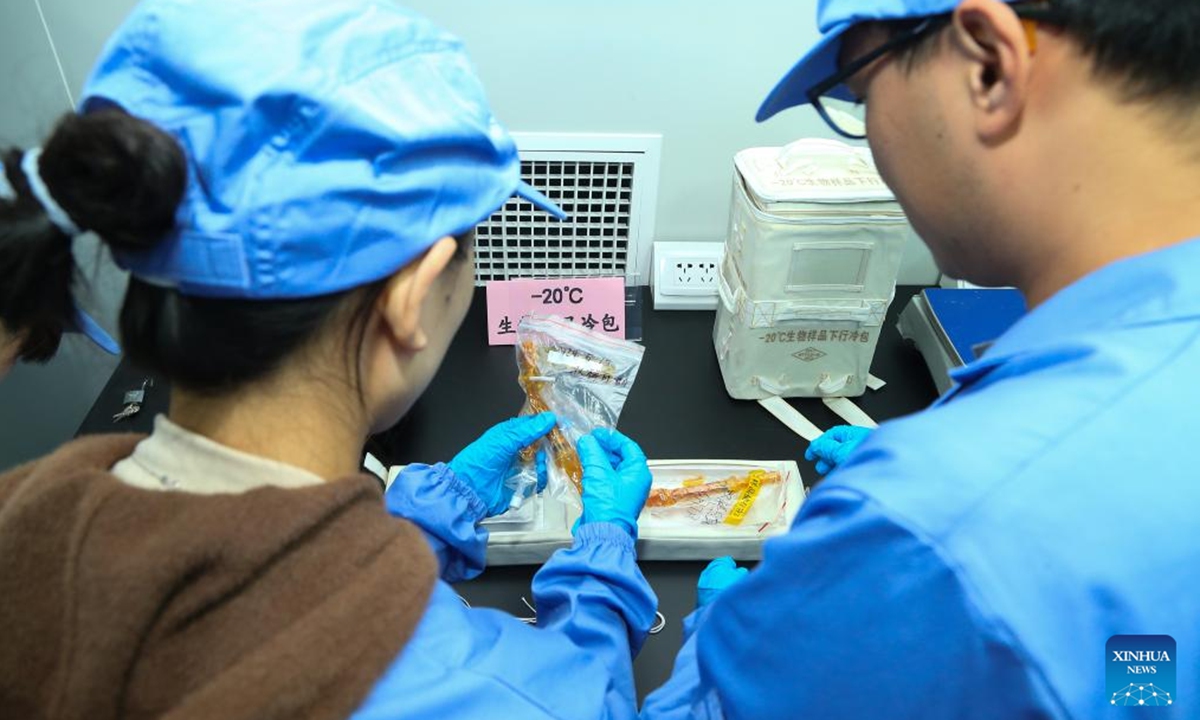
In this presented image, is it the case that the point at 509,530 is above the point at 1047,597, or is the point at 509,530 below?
below

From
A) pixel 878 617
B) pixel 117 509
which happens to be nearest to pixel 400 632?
pixel 117 509

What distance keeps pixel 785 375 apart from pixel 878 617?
630 mm

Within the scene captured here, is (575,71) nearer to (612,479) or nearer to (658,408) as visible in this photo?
(658,408)

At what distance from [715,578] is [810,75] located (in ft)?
1.84

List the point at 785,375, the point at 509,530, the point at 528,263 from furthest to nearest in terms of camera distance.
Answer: the point at 528,263 → the point at 785,375 → the point at 509,530

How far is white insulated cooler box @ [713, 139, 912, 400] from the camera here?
932mm

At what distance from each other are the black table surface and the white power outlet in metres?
0.05

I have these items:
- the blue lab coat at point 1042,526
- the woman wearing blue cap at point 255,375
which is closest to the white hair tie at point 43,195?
the woman wearing blue cap at point 255,375

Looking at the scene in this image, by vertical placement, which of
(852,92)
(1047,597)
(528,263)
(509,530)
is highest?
(852,92)

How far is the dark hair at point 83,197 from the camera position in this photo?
0.38 metres

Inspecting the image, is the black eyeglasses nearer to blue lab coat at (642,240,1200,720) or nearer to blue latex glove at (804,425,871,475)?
blue lab coat at (642,240,1200,720)

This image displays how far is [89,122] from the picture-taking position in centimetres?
38

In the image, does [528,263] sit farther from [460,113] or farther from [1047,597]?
[1047,597]

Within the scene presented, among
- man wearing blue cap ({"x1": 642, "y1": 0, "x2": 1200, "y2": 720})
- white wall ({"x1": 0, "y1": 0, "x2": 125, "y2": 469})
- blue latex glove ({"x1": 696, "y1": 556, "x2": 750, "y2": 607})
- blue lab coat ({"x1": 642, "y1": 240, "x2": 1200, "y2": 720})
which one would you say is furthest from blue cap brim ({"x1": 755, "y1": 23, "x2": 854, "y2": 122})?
white wall ({"x1": 0, "y1": 0, "x2": 125, "y2": 469})
